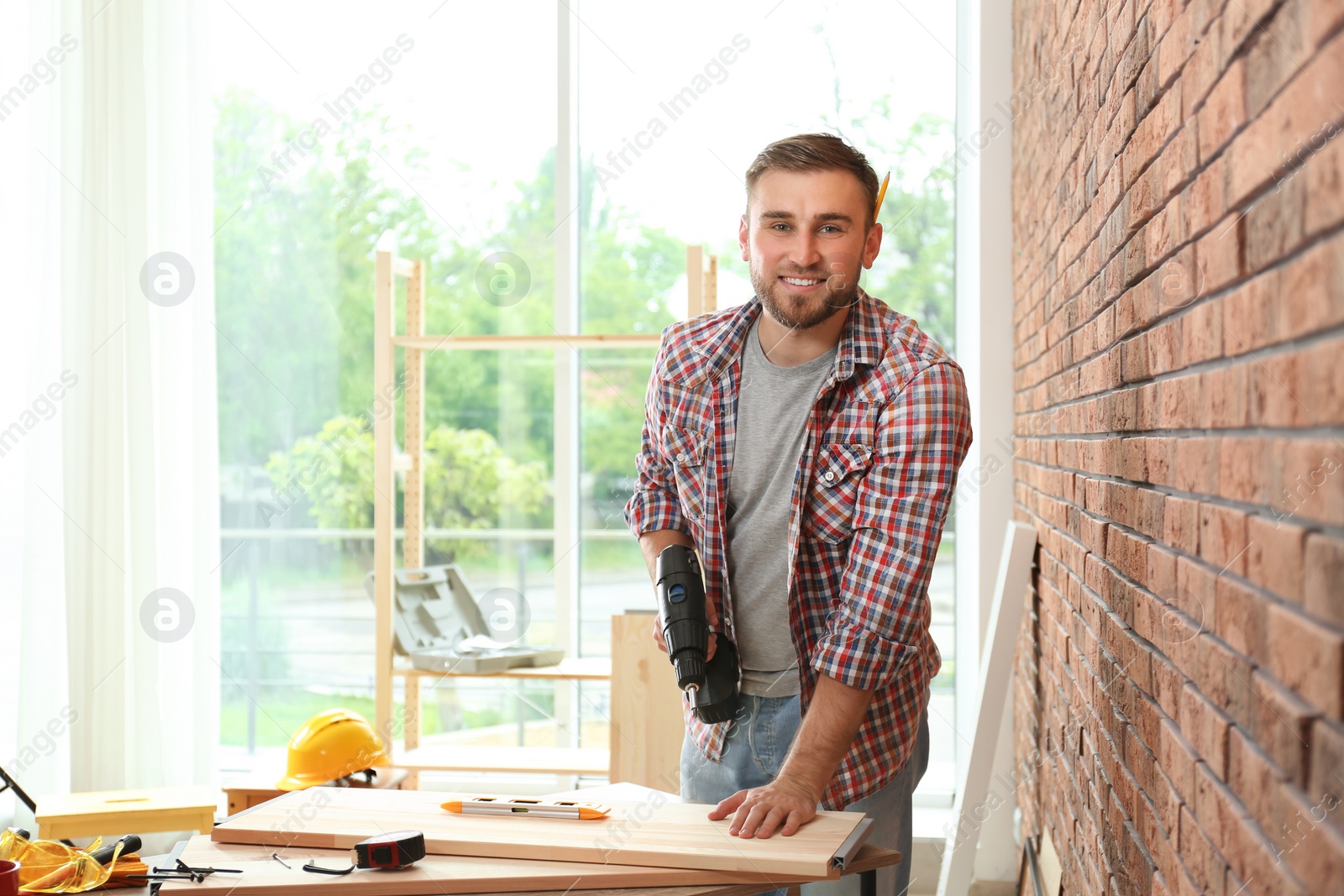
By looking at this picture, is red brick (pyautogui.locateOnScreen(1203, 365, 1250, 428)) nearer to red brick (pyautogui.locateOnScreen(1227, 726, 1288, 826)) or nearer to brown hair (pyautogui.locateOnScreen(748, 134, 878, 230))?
red brick (pyautogui.locateOnScreen(1227, 726, 1288, 826))

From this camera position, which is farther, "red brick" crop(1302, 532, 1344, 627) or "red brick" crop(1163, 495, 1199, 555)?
"red brick" crop(1163, 495, 1199, 555)

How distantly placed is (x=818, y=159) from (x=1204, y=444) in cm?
83

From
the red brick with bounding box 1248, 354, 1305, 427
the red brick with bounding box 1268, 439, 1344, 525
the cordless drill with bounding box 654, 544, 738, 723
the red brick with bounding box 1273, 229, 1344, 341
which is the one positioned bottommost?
the cordless drill with bounding box 654, 544, 738, 723

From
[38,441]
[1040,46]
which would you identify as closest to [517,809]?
[1040,46]

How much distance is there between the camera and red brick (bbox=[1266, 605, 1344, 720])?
694mm

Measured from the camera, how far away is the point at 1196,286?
106 centimetres

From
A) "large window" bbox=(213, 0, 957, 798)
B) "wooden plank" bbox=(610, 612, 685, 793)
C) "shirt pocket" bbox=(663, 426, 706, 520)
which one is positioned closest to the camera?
"shirt pocket" bbox=(663, 426, 706, 520)

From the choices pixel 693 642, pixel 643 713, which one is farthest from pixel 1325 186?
pixel 643 713

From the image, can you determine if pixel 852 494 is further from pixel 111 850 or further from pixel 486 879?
pixel 111 850

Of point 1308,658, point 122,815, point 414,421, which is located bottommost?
point 122,815

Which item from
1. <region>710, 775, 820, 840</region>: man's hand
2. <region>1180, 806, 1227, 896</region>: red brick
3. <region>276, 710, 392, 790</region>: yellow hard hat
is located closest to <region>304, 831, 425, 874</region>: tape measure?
<region>710, 775, 820, 840</region>: man's hand

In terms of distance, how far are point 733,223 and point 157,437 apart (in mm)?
1948

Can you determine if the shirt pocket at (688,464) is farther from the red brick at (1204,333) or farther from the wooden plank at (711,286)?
the wooden plank at (711,286)

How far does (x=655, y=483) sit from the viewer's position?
188 centimetres
